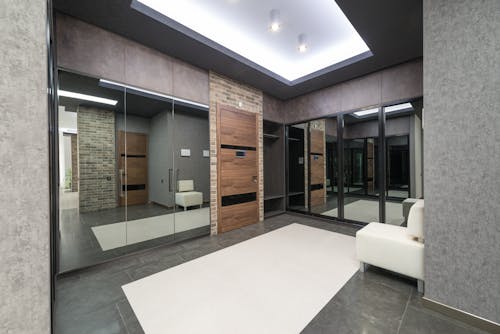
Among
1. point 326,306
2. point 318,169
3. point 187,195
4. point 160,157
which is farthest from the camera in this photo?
point 318,169

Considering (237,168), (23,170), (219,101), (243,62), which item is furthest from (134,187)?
(243,62)

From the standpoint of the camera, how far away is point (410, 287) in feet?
7.38

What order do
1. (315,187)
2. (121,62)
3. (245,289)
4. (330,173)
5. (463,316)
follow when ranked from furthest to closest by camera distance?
(315,187) → (330,173) → (121,62) → (245,289) → (463,316)

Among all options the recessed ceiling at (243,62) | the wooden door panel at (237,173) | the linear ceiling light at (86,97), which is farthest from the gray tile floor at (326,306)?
the recessed ceiling at (243,62)

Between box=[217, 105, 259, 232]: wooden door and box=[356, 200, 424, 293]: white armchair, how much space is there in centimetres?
256

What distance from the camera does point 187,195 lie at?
3.79 metres

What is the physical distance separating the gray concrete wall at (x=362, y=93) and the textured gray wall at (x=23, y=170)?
496 cm

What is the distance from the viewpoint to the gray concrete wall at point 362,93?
3744 millimetres

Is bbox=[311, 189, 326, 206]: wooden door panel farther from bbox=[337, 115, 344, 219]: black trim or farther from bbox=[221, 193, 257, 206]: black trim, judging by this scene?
bbox=[221, 193, 257, 206]: black trim

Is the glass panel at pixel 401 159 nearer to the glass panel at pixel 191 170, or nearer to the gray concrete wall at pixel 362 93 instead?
the gray concrete wall at pixel 362 93

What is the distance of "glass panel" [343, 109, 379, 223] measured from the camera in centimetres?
528

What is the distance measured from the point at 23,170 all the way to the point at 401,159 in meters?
6.52

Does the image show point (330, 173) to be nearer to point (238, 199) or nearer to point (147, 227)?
point (238, 199)

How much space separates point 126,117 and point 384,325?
411 centimetres
